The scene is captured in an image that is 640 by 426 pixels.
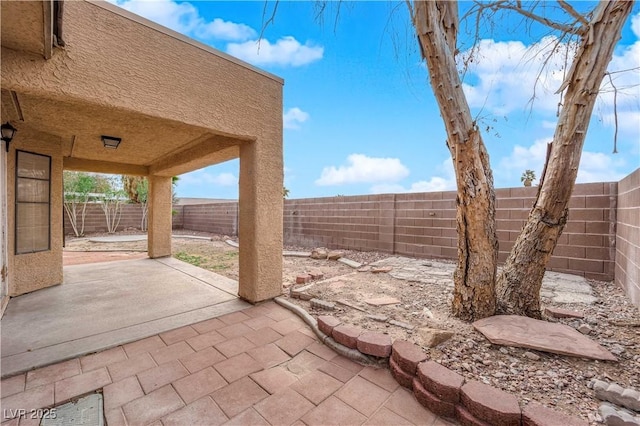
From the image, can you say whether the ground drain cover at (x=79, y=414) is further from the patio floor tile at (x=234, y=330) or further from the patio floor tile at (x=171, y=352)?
the patio floor tile at (x=234, y=330)

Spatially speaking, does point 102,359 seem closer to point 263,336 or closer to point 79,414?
point 79,414

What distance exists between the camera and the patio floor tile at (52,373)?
2.20 m

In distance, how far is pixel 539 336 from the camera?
8.07 feet

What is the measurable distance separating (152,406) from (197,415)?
0.37 metres

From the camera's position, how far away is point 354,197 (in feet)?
28.4

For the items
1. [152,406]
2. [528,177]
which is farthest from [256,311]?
[528,177]

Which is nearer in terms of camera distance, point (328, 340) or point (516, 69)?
point (328, 340)

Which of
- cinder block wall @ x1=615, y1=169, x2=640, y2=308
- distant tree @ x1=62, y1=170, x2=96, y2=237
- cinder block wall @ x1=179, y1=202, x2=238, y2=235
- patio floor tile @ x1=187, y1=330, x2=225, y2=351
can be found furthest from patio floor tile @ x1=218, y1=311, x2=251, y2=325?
distant tree @ x1=62, y1=170, x2=96, y2=237

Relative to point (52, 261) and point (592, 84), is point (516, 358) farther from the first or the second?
point (52, 261)

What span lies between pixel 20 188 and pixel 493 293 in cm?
676

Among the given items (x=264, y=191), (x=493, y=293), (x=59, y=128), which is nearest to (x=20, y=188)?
(x=59, y=128)

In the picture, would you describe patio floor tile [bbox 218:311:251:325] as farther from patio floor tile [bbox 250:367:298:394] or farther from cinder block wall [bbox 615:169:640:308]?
cinder block wall [bbox 615:169:640:308]

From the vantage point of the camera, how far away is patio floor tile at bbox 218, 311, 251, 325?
334 cm

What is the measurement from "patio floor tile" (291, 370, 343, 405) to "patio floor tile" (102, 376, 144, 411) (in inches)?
47.4
